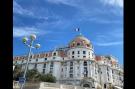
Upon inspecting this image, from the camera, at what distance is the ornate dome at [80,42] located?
68312 millimetres

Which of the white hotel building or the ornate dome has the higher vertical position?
the ornate dome

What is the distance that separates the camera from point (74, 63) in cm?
6794

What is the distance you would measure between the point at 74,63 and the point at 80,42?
206 inches

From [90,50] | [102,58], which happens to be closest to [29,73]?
[90,50]

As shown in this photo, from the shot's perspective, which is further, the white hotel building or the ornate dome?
the ornate dome

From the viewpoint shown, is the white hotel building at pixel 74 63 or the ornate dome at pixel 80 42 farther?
the ornate dome at pixel 80 42

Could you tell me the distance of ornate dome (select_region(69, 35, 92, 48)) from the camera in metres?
68.3

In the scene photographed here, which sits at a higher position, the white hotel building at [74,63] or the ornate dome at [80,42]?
the ornate dome at [80,42]
